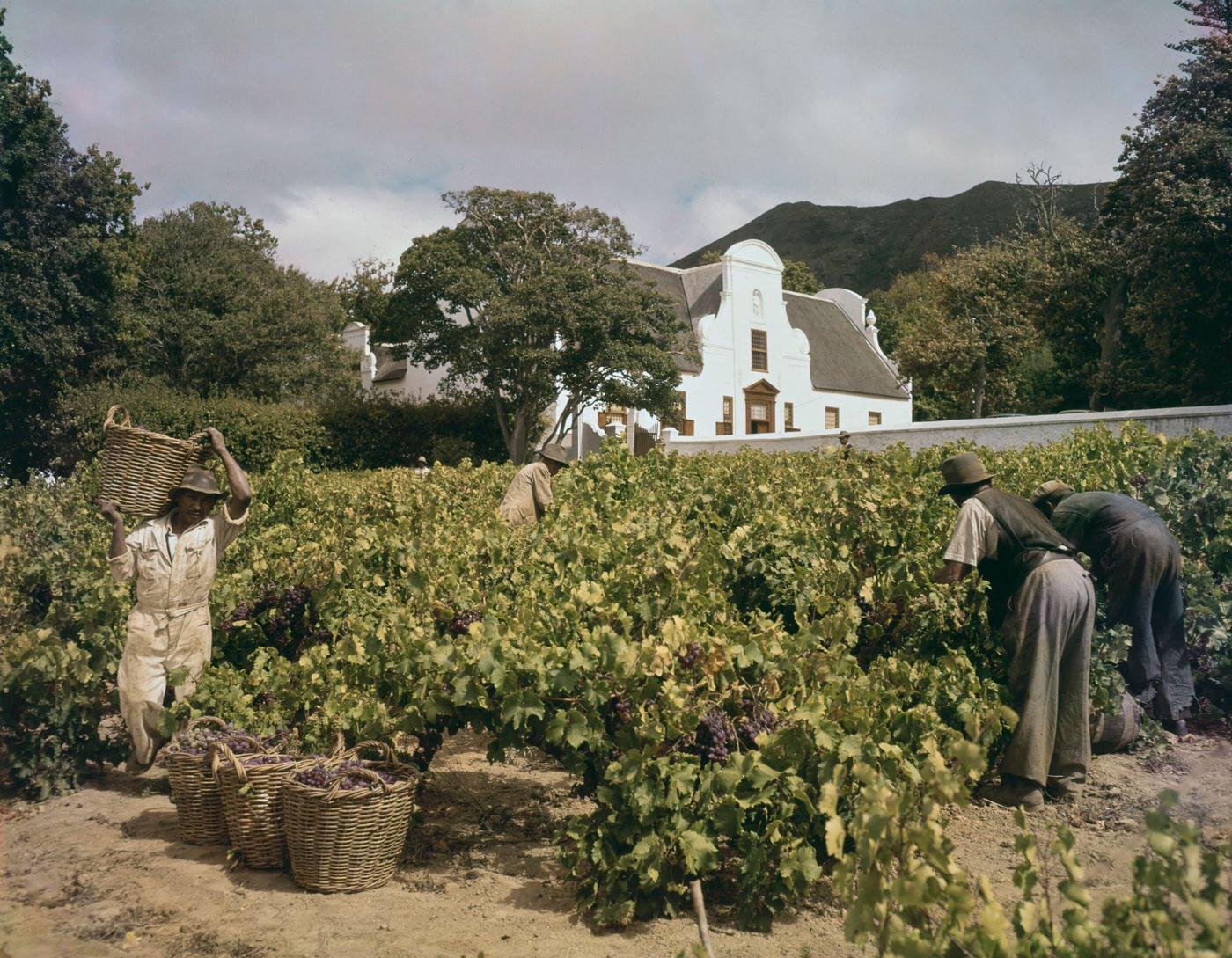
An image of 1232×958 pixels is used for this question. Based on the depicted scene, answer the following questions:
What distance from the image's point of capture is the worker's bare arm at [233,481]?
5820 mm

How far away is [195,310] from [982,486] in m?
39.9

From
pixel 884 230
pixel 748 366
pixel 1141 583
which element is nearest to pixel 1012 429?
pixel 1141 583

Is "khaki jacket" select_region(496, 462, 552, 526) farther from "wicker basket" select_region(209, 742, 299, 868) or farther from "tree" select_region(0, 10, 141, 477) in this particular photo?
"tree" select_region(0, 10, 141, 477)

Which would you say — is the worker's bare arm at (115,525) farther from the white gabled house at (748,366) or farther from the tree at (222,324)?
the tree at (222,324)

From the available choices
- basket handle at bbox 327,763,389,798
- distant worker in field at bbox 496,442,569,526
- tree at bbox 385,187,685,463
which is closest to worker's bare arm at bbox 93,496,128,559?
basket handle at bbox 327,763,389,798

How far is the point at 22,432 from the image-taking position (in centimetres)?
2961

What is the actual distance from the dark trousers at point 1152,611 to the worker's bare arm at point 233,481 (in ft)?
17.4

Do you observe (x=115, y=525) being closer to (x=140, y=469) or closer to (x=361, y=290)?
(x=140, y=469)

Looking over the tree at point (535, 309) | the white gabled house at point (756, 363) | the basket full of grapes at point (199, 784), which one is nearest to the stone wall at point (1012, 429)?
the tree at point (535, 309)

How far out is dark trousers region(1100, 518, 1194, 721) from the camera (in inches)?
252

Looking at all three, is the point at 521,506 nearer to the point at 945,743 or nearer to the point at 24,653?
the point at 24,653

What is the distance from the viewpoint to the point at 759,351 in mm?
44938

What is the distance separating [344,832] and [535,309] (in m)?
25.0

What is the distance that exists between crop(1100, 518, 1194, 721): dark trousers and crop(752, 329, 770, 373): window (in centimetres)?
3847
